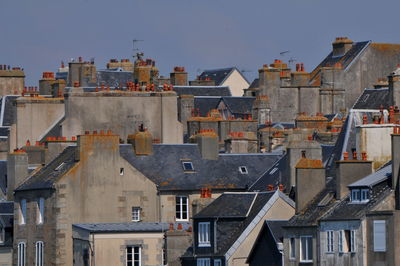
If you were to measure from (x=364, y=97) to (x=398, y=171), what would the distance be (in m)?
44.0

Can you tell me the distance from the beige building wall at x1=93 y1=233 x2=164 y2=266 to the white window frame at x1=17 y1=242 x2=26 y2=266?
8.84 m

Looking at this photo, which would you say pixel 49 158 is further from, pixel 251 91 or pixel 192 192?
pixel 251 91

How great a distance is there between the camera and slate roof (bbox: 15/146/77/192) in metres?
91.7

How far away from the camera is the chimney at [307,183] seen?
77188mm

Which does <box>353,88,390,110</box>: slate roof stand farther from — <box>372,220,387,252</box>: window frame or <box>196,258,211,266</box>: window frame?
<box>372,220,387,252</box>: window frame

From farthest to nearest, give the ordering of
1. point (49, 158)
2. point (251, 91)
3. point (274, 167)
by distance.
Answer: point (251, 91) → point (49, 158) → point (274, 167)

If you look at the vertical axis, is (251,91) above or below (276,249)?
above

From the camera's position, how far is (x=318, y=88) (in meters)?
119

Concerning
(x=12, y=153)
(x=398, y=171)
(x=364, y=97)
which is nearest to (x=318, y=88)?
(x=364, y=97)

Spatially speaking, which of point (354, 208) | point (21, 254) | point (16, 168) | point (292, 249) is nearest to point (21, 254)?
point (21, 254)

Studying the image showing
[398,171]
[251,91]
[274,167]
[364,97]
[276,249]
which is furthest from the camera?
[251,91]

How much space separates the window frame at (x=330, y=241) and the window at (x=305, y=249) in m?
1.52

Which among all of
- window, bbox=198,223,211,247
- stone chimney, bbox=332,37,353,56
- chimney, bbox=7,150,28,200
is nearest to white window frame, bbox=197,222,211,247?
window, bbox=198,223,211,247

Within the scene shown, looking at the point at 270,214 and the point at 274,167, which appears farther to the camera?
the point at 274,167
